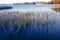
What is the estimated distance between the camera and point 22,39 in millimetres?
5770

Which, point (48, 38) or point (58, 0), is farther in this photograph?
point (58, 0)

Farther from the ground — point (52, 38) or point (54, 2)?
point (52, 38)

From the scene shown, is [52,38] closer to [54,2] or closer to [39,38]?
[39,38]

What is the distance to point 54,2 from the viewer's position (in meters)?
45.5

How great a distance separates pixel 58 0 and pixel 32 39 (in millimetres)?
38422

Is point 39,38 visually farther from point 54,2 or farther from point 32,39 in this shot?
point 54,2

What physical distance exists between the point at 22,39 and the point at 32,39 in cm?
36

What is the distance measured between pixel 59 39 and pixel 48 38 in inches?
17.6

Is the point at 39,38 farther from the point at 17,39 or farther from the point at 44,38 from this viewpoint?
the point at 17,39

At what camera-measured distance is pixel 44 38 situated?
19.3 feet

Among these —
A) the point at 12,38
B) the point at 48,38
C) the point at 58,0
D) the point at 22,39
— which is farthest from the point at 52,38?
the point at 58,0

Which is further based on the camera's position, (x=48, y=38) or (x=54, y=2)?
(x=54, y=2)

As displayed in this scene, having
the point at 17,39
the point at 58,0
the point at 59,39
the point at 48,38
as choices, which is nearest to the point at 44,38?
the point at 48,38

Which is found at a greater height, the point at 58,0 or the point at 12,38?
the point at 12,38
